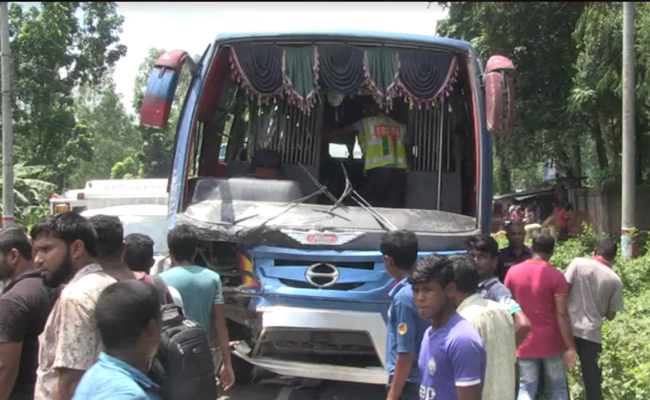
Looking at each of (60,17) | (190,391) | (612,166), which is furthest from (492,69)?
(60,17)

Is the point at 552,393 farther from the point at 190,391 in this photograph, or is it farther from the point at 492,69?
the point at 190,391

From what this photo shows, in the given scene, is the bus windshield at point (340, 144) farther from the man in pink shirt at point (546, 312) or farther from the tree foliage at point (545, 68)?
the tree foliage at point (545, 68)

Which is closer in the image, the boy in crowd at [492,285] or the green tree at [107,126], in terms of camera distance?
the boy in crowd at [492,285]

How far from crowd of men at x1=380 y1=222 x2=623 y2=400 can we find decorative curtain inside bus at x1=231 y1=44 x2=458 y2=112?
1404mm

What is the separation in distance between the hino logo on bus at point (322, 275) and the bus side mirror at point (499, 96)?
164 cm

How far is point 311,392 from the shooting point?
5.98 metres

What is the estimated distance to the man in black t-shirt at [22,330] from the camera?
264cm

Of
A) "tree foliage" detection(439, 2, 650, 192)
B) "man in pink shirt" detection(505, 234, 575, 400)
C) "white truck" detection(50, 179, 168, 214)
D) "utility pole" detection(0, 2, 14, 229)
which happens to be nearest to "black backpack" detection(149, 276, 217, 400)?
"man in pink shirt" detection(505, 234, 575, 400)

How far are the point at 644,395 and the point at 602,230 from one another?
13883 mm

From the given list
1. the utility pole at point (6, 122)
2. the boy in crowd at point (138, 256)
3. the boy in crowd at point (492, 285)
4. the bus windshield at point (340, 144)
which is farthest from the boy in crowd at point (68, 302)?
the utility pole at point (6, 122)

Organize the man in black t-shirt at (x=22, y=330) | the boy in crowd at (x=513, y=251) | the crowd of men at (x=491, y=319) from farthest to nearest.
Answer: the boy in crowd at (x=513, y=251) → the crowd of men at (x=491, y=319) → the man in black t-shirt at (x=22, y=330)

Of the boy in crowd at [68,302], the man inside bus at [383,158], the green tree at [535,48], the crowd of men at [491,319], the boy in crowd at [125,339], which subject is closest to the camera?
the boy in crowd at [125,339]

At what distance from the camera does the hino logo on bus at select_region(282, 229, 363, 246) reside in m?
4.99

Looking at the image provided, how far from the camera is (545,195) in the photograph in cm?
2583
